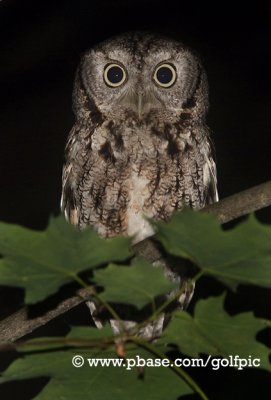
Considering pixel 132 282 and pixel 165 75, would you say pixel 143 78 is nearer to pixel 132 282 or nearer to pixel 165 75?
pixel 165 75

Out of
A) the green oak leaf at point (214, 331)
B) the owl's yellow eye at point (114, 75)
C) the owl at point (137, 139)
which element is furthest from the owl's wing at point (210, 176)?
the green oak leaf at point (214, 331)

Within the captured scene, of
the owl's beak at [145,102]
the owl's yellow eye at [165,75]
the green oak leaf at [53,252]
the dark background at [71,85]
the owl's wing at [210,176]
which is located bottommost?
the green oak leaf at [53,252]

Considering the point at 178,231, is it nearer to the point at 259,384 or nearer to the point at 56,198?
the point at 259,384

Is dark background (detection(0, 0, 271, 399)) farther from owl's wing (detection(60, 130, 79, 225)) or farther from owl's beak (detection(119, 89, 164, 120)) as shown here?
owl's beak (detection(119, 89, 164, 120))

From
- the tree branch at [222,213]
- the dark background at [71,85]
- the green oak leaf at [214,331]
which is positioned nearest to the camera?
the green oak leaf at [214,331]

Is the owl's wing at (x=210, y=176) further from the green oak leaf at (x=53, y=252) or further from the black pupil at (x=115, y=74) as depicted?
the green oak leaf at (x=53, y=252)

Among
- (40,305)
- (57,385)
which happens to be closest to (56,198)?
(40,305)
